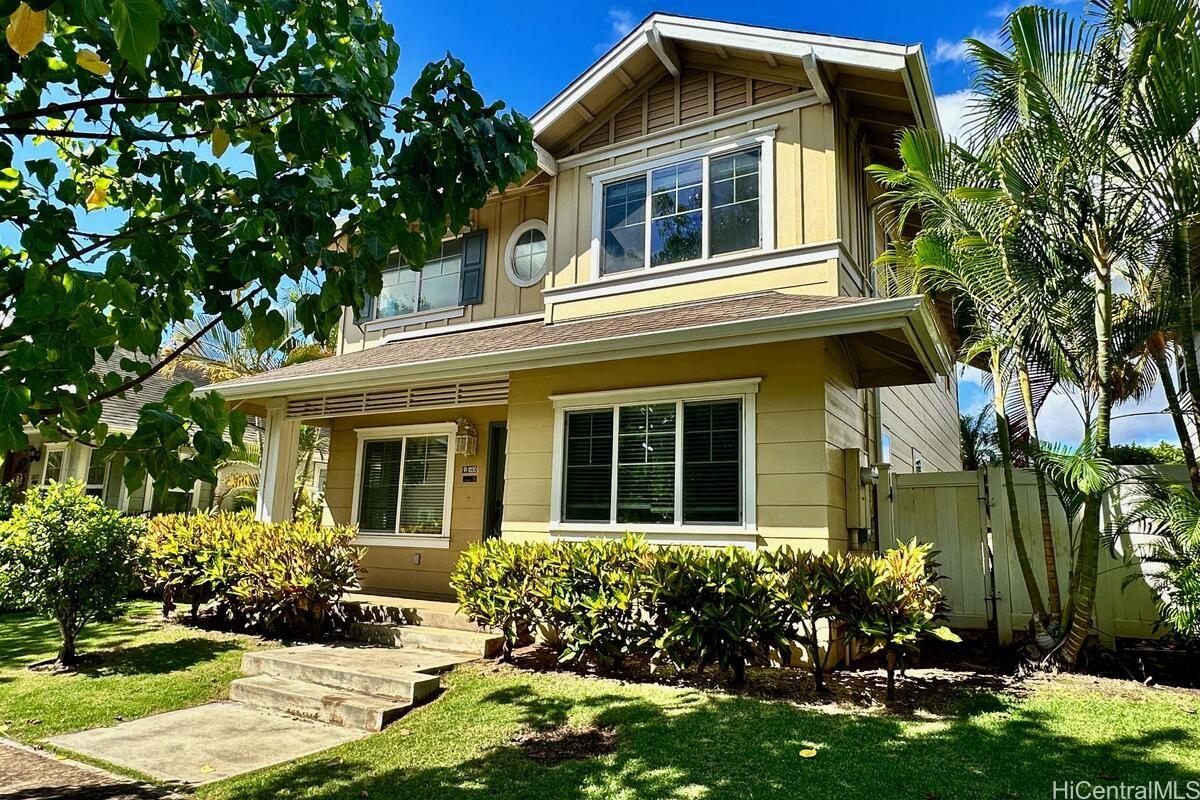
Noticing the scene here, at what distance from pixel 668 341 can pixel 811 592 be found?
2595 millimetres

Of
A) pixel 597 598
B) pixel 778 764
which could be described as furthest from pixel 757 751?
pixel 597 598

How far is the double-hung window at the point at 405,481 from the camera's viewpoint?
10.5 m

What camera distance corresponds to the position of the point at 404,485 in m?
10.8

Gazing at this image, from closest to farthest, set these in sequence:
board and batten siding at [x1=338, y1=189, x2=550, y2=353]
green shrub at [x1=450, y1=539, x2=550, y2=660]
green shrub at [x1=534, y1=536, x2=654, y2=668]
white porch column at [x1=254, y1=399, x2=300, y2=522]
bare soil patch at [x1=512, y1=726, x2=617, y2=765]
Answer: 1. bare soil patch at [x1=512, y1=726, x2=617, y2=765]
2. green shrub at [x1=534, y1=536, x2=654, y2=668]
3. green shrub at [x1=450, y1=539, x2=550, y2=660]
4. white porch column at [x1=254, y1=399, x2=300, y2=522]
5. board and batten siding at [x1=338, y1=189, x2=550, y2=353]

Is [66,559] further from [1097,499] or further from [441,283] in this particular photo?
[1097,499]

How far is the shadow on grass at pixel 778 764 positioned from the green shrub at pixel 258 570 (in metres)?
3.62

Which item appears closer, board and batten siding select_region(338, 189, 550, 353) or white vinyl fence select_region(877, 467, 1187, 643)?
white vinyl fence select_region(877, 467, 1187, 643)

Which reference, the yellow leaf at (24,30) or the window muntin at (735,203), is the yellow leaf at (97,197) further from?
Answer: the window muntin at (735,203)

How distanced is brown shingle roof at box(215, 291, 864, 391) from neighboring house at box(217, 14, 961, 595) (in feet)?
0.20

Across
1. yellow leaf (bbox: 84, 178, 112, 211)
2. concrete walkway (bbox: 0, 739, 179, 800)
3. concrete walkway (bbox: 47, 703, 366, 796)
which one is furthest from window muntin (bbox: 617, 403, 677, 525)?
yellow leaf (bbox: 84, 178, 112, 211)

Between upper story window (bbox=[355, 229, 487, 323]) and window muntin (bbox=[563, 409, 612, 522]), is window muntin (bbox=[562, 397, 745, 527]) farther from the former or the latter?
upper story window (bbox=[355, 229, 487, 323])

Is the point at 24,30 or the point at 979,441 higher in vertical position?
the point at 979,441

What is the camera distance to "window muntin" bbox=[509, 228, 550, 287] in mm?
10680

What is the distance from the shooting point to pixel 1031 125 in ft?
20.4
